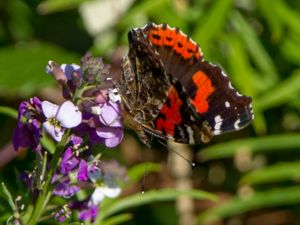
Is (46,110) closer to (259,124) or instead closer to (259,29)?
(259,124)

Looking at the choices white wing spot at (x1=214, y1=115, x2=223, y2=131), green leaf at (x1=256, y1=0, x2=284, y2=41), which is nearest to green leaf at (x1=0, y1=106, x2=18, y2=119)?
white wing spot at (x1=214, y1=115, x2=223, y2=131)

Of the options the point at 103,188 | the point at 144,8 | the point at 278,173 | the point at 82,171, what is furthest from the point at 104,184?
the point at 278,173

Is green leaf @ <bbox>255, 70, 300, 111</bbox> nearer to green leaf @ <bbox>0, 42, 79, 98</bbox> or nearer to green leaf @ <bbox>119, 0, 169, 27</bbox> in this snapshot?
green leaf @ <bbox>119, 0, 169, 27</bbox>

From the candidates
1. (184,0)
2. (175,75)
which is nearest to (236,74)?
(184,0)

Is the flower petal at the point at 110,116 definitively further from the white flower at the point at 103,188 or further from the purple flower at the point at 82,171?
the white flower at the point at 103,188

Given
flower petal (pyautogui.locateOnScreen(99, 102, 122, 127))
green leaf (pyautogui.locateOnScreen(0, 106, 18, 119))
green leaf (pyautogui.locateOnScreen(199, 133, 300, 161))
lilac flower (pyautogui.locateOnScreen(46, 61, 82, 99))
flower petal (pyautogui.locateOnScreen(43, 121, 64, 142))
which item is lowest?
flower petal (pyautogui.locateOnScreen(43, 121, 64, 142))

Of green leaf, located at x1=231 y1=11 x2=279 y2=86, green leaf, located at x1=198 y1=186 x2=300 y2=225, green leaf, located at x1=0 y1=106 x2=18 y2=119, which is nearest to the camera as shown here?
green leaf, located at x1=0 y1=106 x2=18 y2=119
